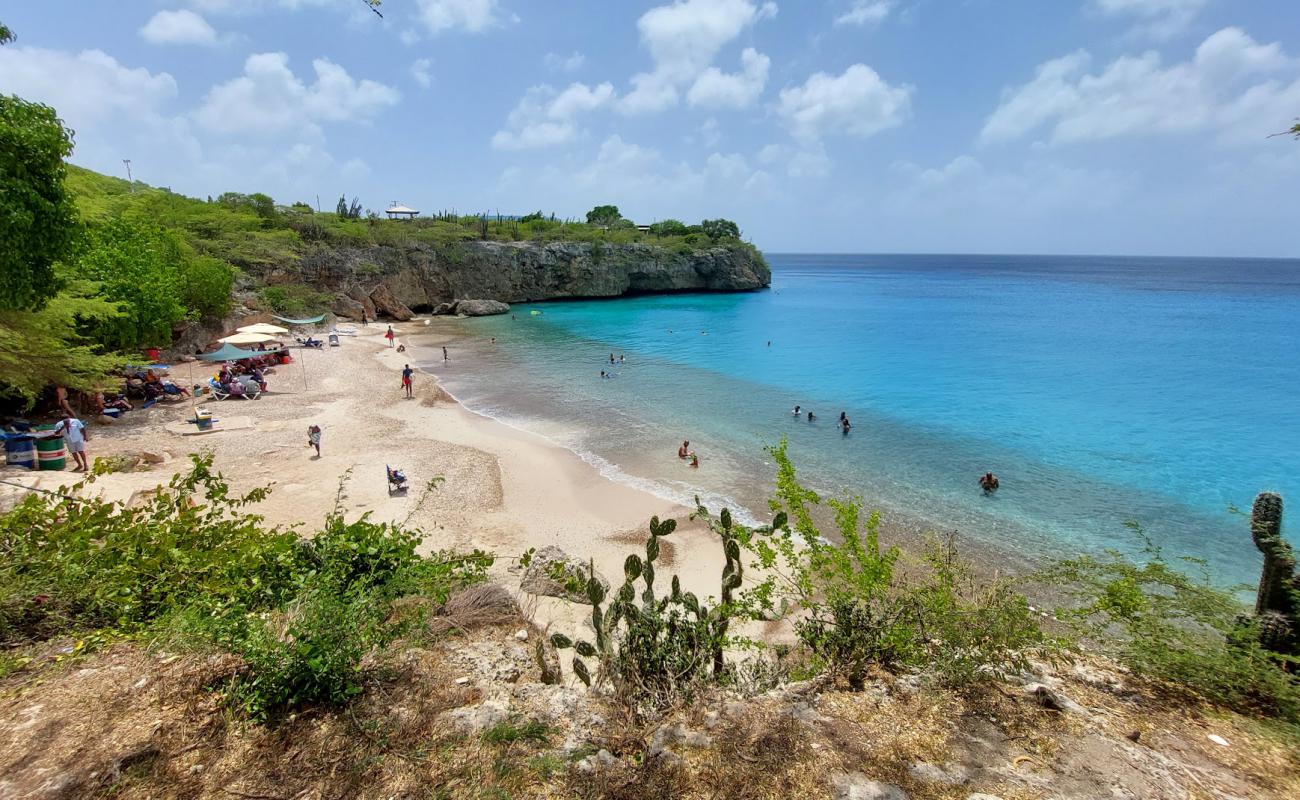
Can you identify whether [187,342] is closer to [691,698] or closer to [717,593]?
[717,593]

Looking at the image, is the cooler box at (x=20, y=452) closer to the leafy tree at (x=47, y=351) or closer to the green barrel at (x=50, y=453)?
the green barrel at (x=50, y=453)

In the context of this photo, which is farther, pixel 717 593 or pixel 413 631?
pixel 717 593

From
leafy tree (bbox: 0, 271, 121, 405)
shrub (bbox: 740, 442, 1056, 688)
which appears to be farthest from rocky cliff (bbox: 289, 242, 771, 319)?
shrub (bbox: 740, 442, 1056, 688)

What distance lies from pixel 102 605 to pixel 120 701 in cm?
143

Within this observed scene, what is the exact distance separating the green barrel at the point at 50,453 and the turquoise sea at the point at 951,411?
13.3 metres

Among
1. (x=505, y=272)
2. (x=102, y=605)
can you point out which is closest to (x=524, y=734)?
(x=102, y=605)

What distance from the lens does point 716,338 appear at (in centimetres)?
4856

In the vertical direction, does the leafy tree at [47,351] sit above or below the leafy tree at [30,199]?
below

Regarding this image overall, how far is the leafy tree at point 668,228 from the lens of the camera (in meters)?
95.0

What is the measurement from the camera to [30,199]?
8.73 meters

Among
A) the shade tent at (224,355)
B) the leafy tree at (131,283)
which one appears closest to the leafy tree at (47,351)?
the leafy tree at (131,283)

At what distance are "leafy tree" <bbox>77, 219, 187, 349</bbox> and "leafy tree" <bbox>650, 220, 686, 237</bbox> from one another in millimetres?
77665

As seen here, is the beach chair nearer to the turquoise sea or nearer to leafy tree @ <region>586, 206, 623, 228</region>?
the turquoise sea

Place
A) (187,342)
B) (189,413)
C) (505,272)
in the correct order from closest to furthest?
(189,413), (187,342), (505,272)
